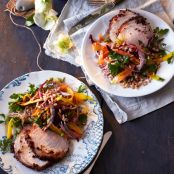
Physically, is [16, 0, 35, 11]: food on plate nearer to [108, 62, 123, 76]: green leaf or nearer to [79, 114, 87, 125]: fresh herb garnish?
[108, 62, 123, 76]: green leaf

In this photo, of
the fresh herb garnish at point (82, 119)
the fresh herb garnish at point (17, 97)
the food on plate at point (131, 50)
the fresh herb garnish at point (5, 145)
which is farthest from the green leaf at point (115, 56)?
the fresh herb garnish at point (5, 145)

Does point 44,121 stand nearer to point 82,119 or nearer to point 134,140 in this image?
point 82,119

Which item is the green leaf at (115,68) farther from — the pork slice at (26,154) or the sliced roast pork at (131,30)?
the pork slice at (26,154)

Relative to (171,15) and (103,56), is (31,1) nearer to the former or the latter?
(103,56)

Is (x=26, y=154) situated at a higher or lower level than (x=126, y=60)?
lower

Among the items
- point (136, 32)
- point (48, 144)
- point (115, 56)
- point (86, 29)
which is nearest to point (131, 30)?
point (136, 32)

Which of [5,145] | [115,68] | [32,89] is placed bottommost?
[5,145]

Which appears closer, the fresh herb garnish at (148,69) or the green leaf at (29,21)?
the fresh herb garnish at (148,69)

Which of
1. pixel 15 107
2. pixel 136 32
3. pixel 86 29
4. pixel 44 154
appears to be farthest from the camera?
pixel 86 29
